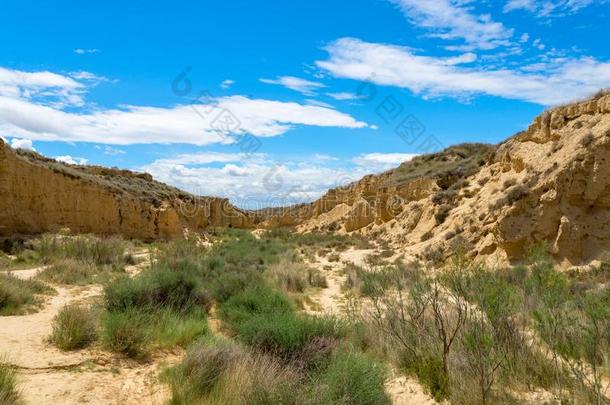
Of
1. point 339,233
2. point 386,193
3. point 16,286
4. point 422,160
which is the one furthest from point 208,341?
point 422,160

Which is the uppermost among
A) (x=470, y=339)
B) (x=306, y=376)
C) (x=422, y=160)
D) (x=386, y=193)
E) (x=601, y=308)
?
(x=422, y=160)

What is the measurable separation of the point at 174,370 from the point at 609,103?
15.6 meters

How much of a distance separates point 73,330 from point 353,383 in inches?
168

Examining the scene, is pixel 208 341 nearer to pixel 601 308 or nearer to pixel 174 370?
pixel 174 370

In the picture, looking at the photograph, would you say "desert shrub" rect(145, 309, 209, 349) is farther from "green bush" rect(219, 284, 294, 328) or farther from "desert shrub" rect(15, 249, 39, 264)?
"desert shrub" rect(15, 249, 39, 264)

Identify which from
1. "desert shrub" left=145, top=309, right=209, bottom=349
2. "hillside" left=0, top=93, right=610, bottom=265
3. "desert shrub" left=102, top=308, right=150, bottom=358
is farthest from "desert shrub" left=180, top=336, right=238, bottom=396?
"hillside" left=0, top=93, right=610, bottom=265

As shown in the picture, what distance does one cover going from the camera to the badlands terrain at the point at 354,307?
4.45m

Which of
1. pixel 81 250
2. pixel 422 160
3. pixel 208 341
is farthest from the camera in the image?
pixel 422 160

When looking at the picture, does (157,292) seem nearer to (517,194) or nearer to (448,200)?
(517,194)

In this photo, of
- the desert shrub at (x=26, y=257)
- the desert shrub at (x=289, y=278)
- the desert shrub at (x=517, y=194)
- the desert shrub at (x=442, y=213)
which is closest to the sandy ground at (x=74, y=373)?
the desert shrub at (x=289, y=278)

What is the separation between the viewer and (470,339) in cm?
437

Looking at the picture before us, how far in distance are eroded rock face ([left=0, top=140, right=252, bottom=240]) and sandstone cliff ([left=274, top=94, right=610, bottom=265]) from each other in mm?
15599

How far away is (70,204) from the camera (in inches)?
925

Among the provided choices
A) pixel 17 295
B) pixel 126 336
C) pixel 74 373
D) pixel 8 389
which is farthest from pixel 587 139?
pixel 17 295
